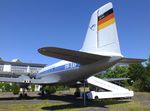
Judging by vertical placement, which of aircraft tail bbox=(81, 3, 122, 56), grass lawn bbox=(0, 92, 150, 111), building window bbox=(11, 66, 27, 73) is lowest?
grass lawn bbox=(0, 92, 150, 111)

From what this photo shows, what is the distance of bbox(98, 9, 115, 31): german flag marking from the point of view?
780 inches

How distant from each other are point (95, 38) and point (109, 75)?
60.5 metres

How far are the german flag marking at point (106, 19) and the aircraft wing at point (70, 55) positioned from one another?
3.01m

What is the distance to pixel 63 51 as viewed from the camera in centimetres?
1670

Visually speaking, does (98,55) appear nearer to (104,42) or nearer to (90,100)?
(104,42)

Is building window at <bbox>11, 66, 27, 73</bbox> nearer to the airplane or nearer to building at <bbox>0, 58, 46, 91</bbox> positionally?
building at <bbox>0, 58, 46, 91</bbox>

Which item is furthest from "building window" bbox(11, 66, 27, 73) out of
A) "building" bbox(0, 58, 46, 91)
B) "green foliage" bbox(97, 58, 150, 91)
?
"green foliage" bbox(97, 58, 150, 91)

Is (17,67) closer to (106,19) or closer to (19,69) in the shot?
(19,69)

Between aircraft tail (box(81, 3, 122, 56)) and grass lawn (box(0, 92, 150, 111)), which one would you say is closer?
grass lawn (box(0, 92, 150, 111))

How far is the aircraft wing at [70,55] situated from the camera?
53.0ft

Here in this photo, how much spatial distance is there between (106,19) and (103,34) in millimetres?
1280

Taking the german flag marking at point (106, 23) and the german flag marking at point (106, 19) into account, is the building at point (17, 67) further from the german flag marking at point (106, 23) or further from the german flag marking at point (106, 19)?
the german flag marking at point (106, 23)

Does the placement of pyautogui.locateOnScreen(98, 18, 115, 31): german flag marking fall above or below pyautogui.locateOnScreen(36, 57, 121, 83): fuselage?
above

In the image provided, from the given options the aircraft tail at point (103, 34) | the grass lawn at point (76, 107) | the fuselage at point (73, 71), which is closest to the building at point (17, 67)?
the fuselage at point (73, 71)
